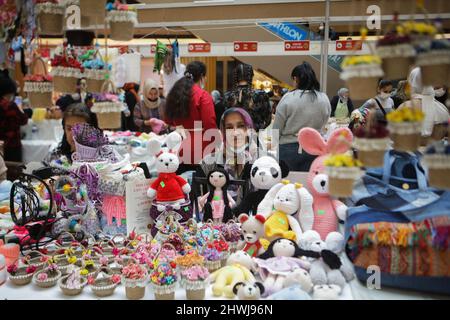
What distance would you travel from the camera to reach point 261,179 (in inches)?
82.1

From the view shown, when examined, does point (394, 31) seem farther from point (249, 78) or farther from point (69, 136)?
point (249, 78)

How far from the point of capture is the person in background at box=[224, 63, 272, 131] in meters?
3.36

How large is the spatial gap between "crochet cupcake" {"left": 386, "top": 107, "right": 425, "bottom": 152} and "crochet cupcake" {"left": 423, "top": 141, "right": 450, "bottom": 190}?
0.05 metres

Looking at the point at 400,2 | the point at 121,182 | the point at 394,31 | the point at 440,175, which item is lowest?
the point at 121,182

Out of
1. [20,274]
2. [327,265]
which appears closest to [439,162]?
[327,265]

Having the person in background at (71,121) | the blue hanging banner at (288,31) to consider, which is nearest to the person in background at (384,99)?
the person in background at (71,121)

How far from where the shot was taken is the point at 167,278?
5.11 feet

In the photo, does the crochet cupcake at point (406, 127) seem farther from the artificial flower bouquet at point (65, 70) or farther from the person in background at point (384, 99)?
the artificial flower bouquet at point (65, 70)

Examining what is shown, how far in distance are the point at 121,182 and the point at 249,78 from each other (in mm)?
1655

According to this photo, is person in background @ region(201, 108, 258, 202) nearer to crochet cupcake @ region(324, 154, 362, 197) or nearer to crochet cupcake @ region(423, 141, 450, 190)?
crochet cupcake @ region(324, 154, 362, 197)

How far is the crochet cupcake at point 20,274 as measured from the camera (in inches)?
66.1

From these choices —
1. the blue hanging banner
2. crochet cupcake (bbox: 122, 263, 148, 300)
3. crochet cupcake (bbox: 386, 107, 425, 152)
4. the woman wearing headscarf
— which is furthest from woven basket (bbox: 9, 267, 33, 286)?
the blue hanging banner

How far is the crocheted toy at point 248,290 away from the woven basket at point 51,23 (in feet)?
3.97
